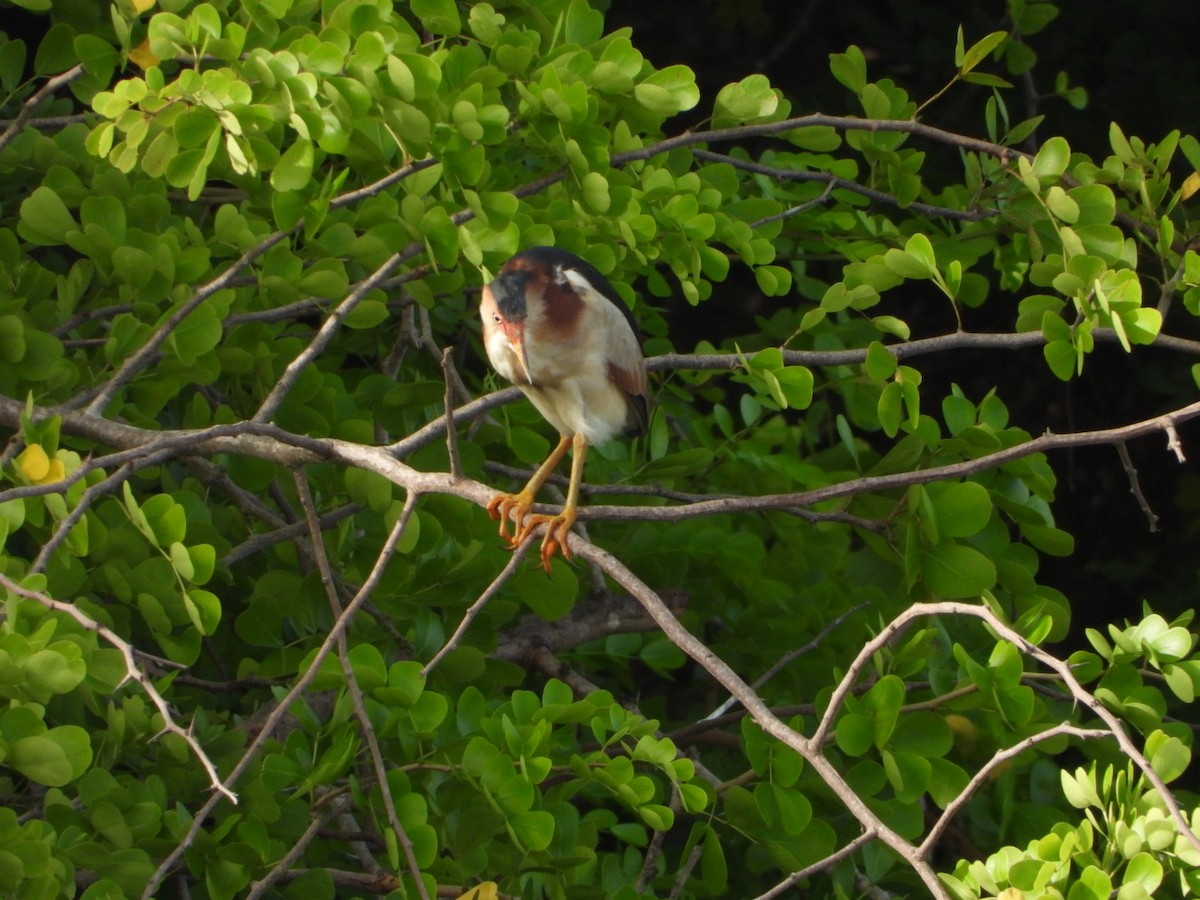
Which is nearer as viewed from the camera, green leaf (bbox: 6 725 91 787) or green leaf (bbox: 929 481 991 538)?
green leaf (bbox: 6 725 91 787)

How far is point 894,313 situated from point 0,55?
10.4ft

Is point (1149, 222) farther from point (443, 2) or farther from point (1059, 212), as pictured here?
point (443, 2)

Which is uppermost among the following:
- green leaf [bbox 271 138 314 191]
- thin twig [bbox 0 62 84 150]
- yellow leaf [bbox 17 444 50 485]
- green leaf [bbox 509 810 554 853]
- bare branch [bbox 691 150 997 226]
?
green leaf [bbox 271 138 314 191]

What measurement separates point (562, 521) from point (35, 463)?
0.92 meters

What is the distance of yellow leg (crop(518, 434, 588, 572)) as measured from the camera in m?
2.51

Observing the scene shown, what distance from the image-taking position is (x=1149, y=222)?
2.52 m

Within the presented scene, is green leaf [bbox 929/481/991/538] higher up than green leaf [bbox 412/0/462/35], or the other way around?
green leaf [bbox 412/0/462/35]

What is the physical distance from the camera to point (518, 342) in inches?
102

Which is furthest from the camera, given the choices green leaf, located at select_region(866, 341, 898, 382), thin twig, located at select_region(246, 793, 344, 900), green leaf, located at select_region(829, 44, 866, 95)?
green leaf, located at select_region(829, 44, 866, 95)

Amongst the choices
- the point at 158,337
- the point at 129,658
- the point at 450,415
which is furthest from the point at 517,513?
the point at 129,658

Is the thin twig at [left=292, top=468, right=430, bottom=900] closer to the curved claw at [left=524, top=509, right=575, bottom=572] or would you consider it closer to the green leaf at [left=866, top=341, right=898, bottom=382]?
the curved claw at [left=524, top=509, right=575, bottom=572]

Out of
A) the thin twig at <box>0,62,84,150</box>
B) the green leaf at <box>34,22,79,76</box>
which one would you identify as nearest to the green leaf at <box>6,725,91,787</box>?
the thin twig at <box>0,62,84,150</box>

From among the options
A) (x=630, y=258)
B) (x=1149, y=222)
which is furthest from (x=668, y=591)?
(x=1149, y=222)

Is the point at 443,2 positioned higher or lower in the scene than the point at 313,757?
higher
